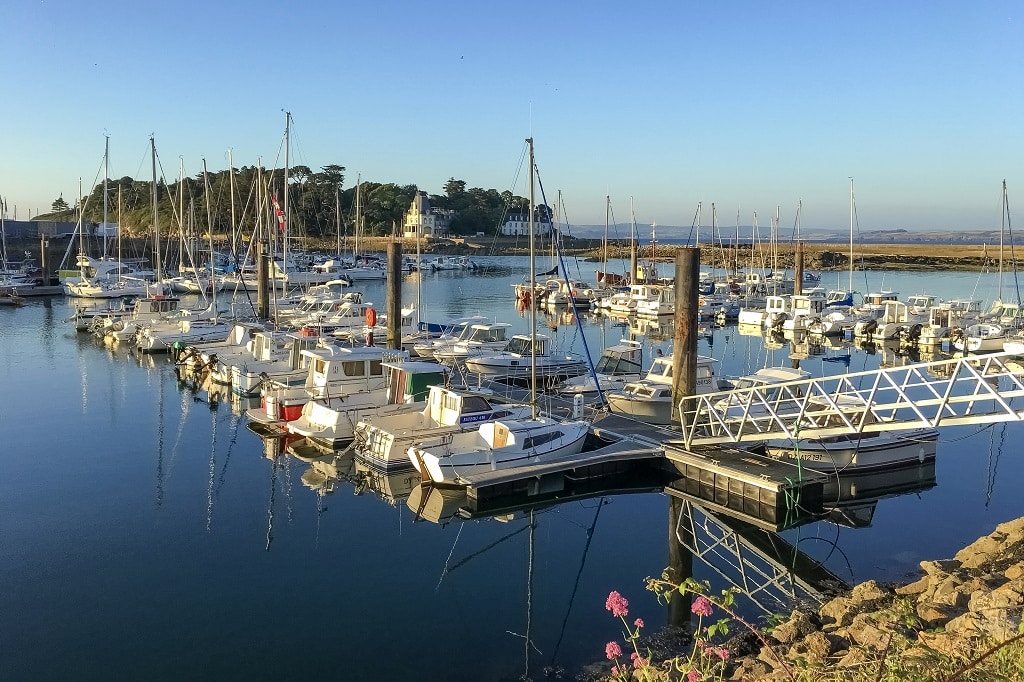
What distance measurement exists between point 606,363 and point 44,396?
20.3m

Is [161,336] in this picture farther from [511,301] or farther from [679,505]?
[511,301]

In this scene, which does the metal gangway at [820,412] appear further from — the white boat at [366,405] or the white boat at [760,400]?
the white boat at [366,405]

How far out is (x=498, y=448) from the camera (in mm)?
20750

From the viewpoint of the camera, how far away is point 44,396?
105ft

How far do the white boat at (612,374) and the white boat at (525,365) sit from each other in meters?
1.58

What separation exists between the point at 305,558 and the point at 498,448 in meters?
5.50

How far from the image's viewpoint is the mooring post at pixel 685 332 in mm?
23062

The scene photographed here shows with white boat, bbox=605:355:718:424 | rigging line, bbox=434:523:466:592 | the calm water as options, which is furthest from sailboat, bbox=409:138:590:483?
white boat, bbox=605:355:718:424

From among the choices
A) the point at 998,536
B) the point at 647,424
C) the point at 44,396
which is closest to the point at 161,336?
the point at 44,396

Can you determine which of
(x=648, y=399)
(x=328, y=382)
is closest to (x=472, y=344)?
(x=328, y=382)

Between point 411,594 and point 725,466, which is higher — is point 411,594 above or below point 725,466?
below

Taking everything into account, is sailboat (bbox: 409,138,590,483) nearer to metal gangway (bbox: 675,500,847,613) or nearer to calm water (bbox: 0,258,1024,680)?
calm water (bbox: 0,258,1024,680)

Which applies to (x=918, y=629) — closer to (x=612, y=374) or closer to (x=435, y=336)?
(x=612, y=374)

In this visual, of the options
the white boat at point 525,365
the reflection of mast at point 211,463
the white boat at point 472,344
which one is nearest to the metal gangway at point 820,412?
the white boat at point 525,365
